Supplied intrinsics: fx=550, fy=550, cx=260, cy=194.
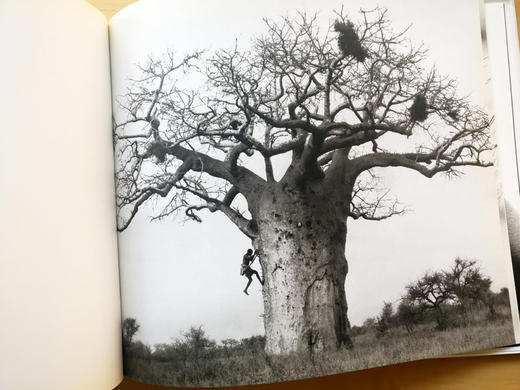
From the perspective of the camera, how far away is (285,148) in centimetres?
121

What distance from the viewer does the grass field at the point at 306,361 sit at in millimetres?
1173

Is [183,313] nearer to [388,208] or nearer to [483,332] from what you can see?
[388,208]

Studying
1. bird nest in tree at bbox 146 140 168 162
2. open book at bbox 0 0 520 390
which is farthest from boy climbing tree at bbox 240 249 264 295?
bird nest in tree at bbox 146 140 168 162

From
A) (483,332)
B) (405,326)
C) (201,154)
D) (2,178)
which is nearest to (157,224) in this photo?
(201,154)

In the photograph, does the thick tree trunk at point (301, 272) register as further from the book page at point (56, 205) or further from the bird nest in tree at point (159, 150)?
the book page at point (56, 205)

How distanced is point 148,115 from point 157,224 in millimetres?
246

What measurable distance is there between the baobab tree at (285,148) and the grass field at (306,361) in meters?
0.03

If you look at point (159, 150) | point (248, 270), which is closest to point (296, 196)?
point (248, 270)

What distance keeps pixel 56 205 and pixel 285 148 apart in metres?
0.50

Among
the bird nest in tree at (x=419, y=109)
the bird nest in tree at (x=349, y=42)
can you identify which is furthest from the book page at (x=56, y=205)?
the bird nest in tree at (x=419, y=109)

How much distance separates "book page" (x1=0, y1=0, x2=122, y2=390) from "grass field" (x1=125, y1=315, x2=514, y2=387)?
0.14 meters

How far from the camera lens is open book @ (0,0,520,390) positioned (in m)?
1.17

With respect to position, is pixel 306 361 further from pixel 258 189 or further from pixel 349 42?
pixel 349 42

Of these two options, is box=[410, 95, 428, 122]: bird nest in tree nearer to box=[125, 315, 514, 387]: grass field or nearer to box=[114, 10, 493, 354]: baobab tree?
box=[114, 10, 493, 354]: baobab tree
